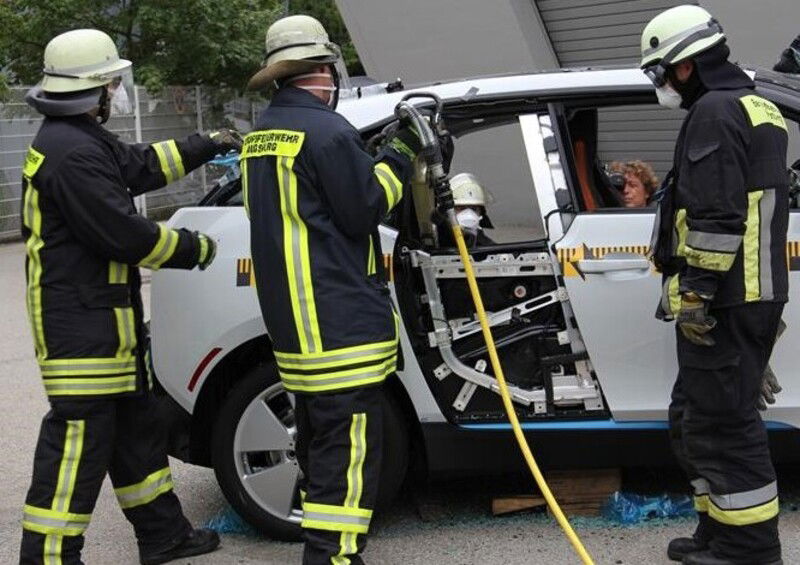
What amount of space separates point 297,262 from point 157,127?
561 inches

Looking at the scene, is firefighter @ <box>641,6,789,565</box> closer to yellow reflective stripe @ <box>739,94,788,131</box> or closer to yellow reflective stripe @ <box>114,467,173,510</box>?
yellow reflective stripe @ <box>739,94,788,131</box>

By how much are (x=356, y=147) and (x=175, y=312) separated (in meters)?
1.16

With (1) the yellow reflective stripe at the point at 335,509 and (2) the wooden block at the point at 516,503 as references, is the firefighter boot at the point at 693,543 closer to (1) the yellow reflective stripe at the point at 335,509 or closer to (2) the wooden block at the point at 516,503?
(2) the wooden block at the point at 516,503

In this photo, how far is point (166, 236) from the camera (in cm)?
377

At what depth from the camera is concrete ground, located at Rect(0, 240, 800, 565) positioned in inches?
160

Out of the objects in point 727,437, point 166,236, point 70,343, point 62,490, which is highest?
point 166,236

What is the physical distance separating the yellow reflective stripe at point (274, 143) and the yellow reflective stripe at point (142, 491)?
134 cm

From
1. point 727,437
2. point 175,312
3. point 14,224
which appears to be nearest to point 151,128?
point 14,224

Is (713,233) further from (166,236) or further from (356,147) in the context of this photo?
(166,236)

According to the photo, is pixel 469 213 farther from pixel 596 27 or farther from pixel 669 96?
pixel 596 27

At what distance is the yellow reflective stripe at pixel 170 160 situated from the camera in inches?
160

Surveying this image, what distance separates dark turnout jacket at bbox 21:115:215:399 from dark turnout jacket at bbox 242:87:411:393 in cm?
43

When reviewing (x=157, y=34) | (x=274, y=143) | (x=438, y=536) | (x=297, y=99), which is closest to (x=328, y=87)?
(x=297, y=99)

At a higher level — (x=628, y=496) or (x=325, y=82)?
(x=325, y=82)
